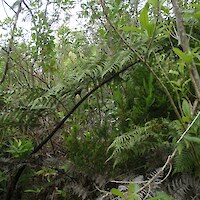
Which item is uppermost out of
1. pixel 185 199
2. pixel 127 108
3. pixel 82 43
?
pixel 82 43

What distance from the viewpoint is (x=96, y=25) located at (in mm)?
2992

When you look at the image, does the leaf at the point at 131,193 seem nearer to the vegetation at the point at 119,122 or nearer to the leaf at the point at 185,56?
the vegetation at the point at 119,122

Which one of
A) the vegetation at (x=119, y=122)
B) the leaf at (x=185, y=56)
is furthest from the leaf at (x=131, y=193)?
the leaf at (x=185, y=56)

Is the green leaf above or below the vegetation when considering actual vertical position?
above

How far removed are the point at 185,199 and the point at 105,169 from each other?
337mm

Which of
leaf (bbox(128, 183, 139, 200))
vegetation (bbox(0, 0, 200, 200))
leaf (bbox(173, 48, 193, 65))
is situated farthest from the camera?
vegetation (bbox(0, 0, 200, 200))

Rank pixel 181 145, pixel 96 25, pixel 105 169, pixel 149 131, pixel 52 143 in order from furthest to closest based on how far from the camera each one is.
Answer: pixel 96 25 → pixel 52 143 → pixel 105 169 → pixel 149 131 → pixel 181 145

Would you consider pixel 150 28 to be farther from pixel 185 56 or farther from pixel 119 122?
pixel 119 122

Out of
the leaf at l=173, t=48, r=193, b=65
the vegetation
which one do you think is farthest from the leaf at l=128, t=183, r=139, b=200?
the leaf at l=173, t=48, r=193, b=65

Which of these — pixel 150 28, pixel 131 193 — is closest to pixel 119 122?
pixel 150 28

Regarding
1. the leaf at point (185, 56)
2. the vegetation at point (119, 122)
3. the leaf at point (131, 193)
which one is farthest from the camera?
the vegetation at point (119, 122)

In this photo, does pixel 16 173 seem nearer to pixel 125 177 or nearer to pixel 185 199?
pixel 125 177

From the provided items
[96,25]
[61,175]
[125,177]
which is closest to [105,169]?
[125,177]

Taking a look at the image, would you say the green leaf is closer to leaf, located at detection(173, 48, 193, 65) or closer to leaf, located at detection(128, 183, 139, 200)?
leaf, located at detection(173, 48, 193, 65)
